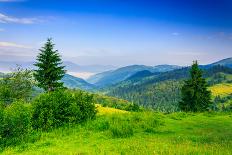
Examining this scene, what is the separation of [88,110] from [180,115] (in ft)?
43.8

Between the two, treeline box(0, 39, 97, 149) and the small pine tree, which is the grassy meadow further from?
the small pine tree

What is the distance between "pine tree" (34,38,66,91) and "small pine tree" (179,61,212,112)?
31128 mm

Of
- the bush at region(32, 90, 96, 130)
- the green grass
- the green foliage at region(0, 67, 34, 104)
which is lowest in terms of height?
the green grass

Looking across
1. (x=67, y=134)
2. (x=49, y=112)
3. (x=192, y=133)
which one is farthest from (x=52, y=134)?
(x=192, y=133)

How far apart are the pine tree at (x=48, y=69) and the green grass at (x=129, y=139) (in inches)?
1674

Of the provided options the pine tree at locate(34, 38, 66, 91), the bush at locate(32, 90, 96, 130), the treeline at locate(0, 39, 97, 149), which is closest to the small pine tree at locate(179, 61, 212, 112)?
the pine tree at locate(34, 38, 66, 91)

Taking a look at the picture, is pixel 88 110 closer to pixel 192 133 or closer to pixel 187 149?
pixel 192 133

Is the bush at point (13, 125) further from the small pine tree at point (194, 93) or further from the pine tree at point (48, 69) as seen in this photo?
the small pine tree at point (194, 93)

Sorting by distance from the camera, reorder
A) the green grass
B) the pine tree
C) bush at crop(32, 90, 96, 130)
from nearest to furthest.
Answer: the green grass < bush at crop(32, 90, 96, 130) < the pine tree

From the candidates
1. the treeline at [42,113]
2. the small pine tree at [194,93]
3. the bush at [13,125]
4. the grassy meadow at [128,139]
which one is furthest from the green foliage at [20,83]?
the bush at [13,125]

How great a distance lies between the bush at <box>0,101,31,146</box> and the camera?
23094 mm

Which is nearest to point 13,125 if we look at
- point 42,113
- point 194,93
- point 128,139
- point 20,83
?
point 42,113

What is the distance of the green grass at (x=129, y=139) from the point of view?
58.5 feet

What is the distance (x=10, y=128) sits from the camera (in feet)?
77.5
